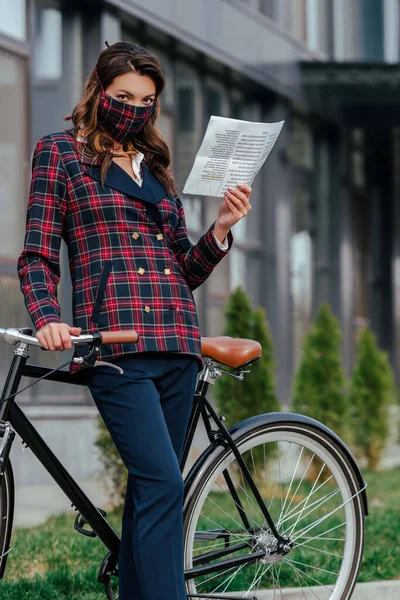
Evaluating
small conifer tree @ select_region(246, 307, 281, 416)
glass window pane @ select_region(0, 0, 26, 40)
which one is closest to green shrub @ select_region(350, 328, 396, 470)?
small conifer tree @ select_region(246, 307, 281, 416)

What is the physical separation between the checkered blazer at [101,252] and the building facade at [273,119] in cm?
341

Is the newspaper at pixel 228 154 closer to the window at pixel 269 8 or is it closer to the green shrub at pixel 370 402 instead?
the green shrub at pixel 370 402

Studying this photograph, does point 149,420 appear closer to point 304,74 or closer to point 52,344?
point 52,344

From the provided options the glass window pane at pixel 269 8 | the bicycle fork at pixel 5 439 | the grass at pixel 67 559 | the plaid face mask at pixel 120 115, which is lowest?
the grass at pixel 67 559

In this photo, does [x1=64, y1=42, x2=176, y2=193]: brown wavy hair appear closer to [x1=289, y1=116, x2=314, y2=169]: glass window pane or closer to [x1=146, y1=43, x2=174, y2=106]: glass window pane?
[x1=146, y1=43, x2=174, y2=106]: glass window pane

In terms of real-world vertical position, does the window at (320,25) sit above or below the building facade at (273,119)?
above

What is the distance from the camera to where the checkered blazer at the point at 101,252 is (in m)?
2.98

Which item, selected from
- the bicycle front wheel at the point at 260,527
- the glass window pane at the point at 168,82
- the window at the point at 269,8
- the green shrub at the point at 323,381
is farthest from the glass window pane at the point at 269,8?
the bicycle front wheel at the point at 260,527

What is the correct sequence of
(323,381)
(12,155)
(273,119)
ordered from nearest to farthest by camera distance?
(12,155) → (323,381) → (273,119)

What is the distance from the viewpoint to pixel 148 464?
117 inches

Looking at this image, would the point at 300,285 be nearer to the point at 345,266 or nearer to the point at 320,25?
the point at 345,266

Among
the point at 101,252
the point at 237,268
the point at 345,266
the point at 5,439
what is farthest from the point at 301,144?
the point at 5,439

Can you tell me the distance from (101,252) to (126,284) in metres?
0.12

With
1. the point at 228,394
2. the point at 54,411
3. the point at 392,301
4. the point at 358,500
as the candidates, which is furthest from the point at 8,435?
the point at 392,301
